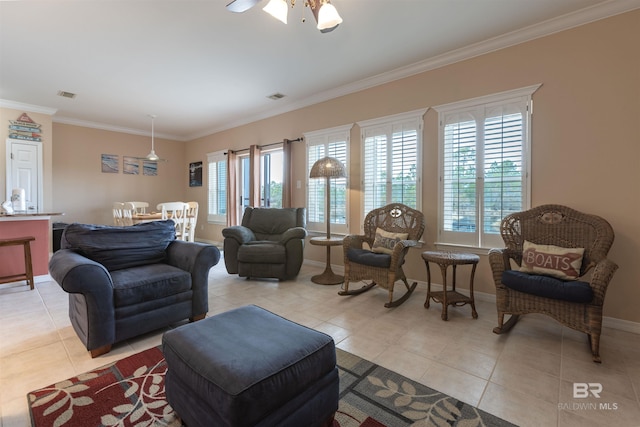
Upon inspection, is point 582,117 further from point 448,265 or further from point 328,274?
point 328,274

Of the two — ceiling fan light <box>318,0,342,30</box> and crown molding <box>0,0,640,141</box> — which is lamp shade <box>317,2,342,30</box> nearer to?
ceiling fan light <box>318,0,342,30</box>

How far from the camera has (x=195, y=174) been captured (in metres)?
7.18

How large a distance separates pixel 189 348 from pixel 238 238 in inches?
106

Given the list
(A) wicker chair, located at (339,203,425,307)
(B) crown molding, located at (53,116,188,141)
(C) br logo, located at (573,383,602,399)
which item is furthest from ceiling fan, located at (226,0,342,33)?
(B) crown molding, located at (53,116,188,141)

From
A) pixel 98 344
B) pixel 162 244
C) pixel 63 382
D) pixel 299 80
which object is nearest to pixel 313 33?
pixel 299 80

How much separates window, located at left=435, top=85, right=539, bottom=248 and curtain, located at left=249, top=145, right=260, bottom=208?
327 cm

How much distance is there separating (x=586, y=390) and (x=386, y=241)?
194 centimetres

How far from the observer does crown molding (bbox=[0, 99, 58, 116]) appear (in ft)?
15.4

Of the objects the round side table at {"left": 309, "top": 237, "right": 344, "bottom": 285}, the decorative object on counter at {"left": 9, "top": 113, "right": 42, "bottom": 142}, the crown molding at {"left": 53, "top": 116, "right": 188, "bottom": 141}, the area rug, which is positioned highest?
the crown molding at {"left": 53, "top": 116, "right": 188, "bottom": 141}

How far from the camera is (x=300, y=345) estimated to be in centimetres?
126

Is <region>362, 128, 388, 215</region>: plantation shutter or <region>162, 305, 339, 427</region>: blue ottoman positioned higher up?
<region>362, 128, 388, 215</region>: plantation shutter

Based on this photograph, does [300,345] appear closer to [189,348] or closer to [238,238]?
[189,348]

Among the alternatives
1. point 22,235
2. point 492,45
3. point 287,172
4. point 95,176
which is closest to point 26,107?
point 95,176

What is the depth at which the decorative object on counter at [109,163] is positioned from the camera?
625cm
